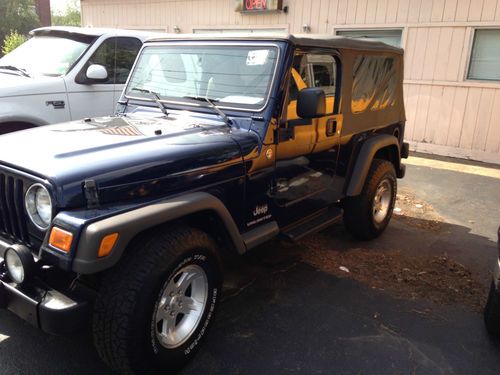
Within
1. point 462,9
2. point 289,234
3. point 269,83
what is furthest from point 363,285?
point 462,9

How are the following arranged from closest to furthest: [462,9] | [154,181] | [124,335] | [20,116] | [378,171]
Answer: [124,335], [154,181], [378,171], [20,116], [462,9]

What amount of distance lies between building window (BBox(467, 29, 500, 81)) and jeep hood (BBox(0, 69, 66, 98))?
7.08 m

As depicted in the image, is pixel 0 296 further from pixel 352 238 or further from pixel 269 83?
pixel 352 238

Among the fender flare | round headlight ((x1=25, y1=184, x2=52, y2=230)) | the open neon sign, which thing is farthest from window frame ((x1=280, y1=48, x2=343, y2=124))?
the open neon sign

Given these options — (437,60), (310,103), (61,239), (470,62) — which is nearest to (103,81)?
(310,103)

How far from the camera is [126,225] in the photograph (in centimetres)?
229

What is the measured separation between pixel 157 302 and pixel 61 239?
1.98 feet

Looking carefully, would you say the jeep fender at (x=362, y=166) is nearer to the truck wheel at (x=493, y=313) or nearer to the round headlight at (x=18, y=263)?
the truck wheel at (x=493, y=313)

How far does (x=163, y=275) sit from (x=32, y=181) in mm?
845

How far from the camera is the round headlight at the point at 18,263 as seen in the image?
2.30m

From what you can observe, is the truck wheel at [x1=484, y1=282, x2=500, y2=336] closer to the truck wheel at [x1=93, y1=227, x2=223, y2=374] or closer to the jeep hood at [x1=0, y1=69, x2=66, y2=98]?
the truck wheel at [x1=93, y1=227, x2=223, y2=374]

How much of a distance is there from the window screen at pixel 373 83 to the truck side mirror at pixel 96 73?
3112mm

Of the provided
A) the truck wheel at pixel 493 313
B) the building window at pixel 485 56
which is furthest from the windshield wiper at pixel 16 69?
the building window at pixel 485 56

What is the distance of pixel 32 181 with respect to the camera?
2420mm
